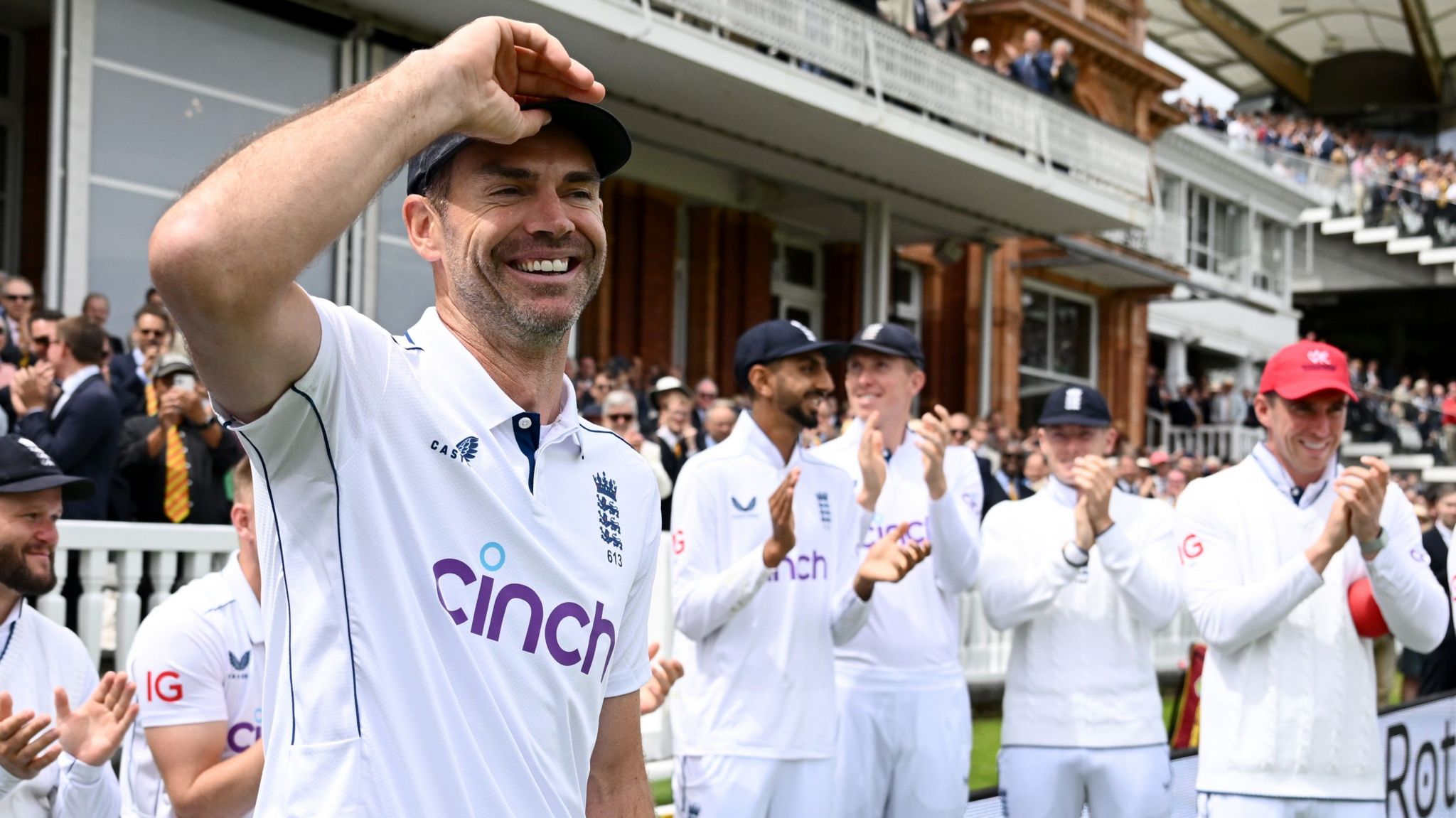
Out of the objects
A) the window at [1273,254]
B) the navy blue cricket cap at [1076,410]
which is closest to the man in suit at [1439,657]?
the navy blue cricket cap at [1076,410]

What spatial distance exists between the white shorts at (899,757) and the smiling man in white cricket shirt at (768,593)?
497 millimetres

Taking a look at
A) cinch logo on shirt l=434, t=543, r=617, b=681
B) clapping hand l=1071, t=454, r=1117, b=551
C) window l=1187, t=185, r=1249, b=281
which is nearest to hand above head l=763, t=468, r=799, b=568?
clapping hand l=1071, t=454, r=1117, b=551

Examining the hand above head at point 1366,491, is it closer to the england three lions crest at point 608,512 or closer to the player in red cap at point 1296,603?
the player in red cap at point 1296,603

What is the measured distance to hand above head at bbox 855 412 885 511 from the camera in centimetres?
612

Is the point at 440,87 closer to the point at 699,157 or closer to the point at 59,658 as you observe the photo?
the point at 59,658

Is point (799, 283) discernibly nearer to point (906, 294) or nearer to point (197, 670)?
point (906, 294)

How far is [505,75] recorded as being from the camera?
2201mm

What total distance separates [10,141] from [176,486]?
8638 mm

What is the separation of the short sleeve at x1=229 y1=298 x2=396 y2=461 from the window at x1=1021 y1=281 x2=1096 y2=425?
27.2 meters

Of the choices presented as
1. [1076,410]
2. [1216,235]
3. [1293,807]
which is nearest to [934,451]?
[1076,410]

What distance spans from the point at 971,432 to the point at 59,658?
43.6 ft

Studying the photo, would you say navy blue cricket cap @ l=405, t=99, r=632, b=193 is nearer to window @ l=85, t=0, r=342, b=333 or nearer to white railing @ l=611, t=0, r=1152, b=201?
window @ l=85, t=0, r=342, b=333

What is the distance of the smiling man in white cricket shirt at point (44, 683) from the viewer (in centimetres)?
392

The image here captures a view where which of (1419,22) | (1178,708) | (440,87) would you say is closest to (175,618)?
(440,87)
